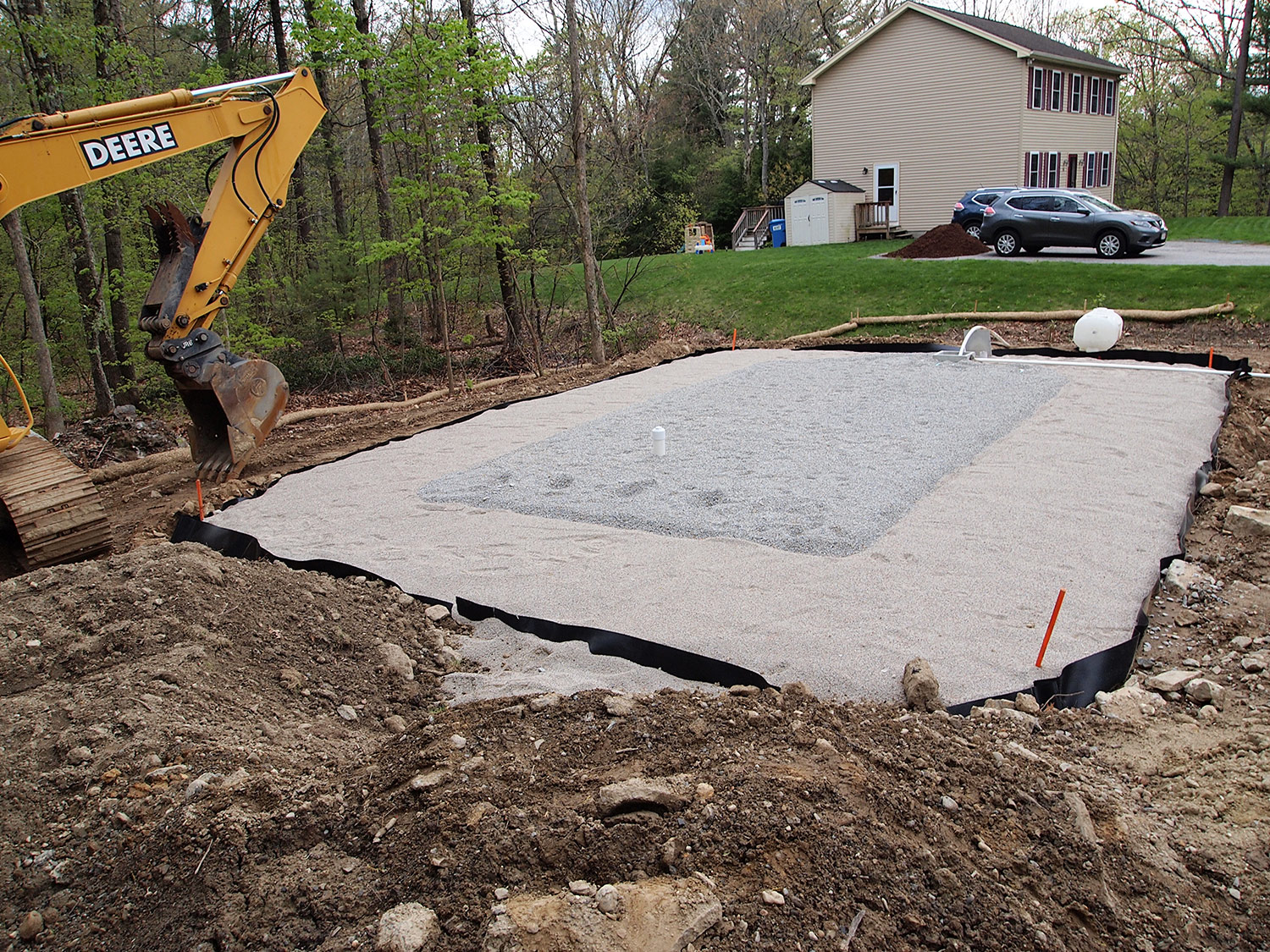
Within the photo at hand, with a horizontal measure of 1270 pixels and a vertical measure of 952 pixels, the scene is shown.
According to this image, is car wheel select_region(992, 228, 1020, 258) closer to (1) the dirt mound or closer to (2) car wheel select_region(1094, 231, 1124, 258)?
(1) the dirt mound

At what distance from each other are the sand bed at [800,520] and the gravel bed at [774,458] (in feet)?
0.10

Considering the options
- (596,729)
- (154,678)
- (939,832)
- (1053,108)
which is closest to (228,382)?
(154,678)

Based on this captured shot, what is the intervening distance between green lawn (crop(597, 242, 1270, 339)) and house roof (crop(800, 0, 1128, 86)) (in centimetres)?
676

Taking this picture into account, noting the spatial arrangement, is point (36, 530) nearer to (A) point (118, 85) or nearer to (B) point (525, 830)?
(B) point (525, 830)

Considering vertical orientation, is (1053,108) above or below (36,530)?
above

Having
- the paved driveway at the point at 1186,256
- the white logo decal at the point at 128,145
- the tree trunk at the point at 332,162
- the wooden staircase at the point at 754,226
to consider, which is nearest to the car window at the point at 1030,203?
the paved driveway at the point at 1186,256

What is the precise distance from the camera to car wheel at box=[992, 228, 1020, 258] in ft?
58.8

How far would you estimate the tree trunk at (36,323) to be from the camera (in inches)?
366

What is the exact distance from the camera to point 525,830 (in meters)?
2.58

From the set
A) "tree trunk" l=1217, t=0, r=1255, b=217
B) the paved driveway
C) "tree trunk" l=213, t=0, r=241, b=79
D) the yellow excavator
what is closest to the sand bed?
the yellow excavator

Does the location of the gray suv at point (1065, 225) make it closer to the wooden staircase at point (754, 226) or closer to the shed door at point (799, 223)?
the shed door at point (799, 223)

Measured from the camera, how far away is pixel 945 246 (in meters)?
18.2

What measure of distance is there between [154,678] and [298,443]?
5.71 metres

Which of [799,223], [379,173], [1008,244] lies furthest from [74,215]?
[799,223]
